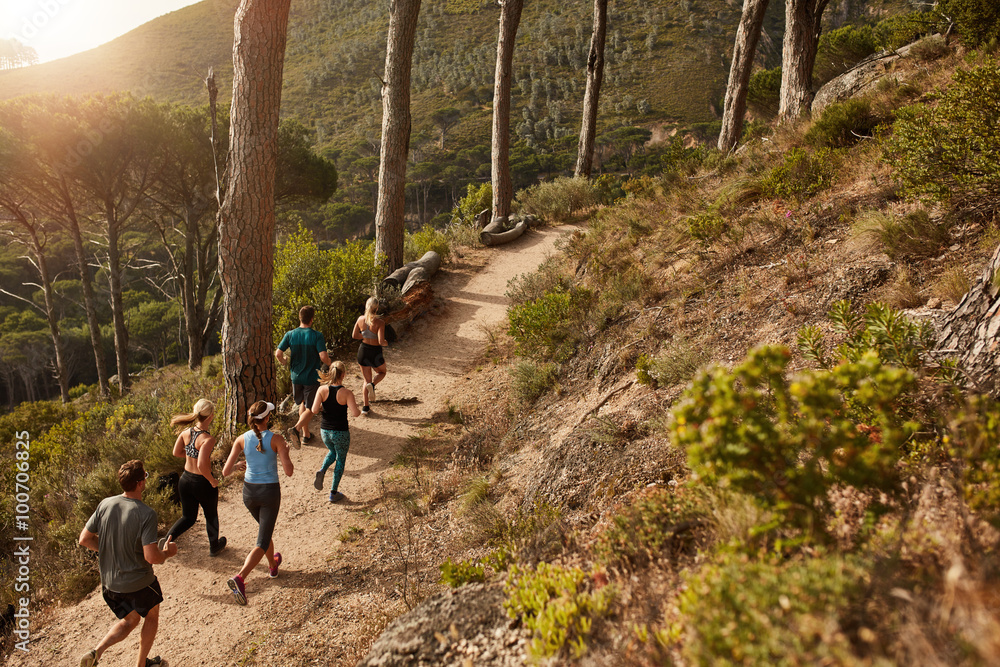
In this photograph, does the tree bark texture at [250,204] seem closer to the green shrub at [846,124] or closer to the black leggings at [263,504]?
the black leggings at [263,504]

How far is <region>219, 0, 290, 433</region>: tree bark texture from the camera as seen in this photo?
6457 millimetres

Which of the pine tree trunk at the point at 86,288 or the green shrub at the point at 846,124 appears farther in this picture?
the pine tree trunk at the point at 86,288

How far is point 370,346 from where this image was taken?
722cm

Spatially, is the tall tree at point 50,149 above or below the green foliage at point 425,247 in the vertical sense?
above

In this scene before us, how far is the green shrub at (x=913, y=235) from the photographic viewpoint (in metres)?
4.06

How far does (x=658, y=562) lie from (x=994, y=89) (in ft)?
14.4

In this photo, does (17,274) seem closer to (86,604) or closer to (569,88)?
(86,604)

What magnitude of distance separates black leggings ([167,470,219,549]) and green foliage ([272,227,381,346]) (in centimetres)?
416

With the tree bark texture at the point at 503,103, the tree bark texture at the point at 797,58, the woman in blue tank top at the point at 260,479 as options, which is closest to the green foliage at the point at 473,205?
the tree bark texture at the point at 503,103

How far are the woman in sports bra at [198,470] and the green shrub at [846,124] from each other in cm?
782

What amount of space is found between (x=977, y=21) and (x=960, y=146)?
6352 millimetres

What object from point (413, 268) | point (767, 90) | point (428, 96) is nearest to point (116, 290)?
point (413, 268)

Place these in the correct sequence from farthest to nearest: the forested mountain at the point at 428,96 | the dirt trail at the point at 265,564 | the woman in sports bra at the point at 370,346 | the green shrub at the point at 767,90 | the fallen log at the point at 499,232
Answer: the forested mountain at the point at 428,96 < the green shrub at the point at 767,90 < the fallen log at the point at 499,232 < the woman in sports bra at the point at 370,346 < the dirt trail at the point at 265,564

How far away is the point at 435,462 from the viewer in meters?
6.14
